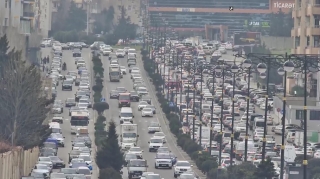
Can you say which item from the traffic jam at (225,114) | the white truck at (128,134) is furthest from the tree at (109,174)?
the white truck at (128,134)

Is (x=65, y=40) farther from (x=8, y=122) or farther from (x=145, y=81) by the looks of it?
(x=8, y=122)

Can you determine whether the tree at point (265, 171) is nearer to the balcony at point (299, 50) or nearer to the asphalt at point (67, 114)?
the asphalt at point (67, 114)

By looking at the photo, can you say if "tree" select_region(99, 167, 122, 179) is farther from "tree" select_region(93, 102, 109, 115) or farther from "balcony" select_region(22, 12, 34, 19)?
"balcony" select_region(22, 12, 34, 19)

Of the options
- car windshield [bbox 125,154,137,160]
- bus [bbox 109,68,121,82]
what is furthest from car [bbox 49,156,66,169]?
bus [bbox 109,68,121,82]

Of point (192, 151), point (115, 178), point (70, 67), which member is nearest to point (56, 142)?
point (192, 151)

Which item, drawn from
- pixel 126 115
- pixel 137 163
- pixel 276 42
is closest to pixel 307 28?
pixel 126 115
